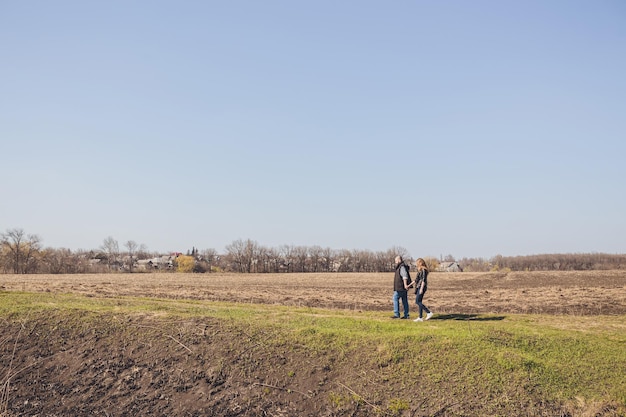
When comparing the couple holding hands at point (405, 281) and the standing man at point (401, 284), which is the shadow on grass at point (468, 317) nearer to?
the couple holding hands at point (405, 281)

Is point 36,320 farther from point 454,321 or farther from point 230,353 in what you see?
point 454,321

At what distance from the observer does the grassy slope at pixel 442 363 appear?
9.74 m

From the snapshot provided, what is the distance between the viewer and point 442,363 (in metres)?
10.9

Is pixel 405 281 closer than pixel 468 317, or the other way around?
pixel 405 281

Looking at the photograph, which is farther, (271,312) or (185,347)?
(271,312)

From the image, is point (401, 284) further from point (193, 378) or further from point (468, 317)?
point (193, 378)

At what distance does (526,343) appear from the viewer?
11.8 metres

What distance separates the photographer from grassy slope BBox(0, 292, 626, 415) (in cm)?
974

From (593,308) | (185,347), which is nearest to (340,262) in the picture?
(593,308)

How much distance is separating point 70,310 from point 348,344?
10.4 meters

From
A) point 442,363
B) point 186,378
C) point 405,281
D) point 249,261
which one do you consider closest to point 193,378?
point 186,378

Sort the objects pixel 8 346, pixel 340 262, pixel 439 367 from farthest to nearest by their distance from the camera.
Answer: pixel 340 262 → pixel 8 346 → pixel 439 367

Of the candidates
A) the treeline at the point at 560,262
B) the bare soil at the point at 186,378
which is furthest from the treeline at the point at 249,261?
the bare soil at the point at 186,378

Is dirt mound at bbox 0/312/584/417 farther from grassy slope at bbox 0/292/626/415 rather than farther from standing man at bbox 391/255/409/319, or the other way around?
standing man at bbox 391/255/409/319
